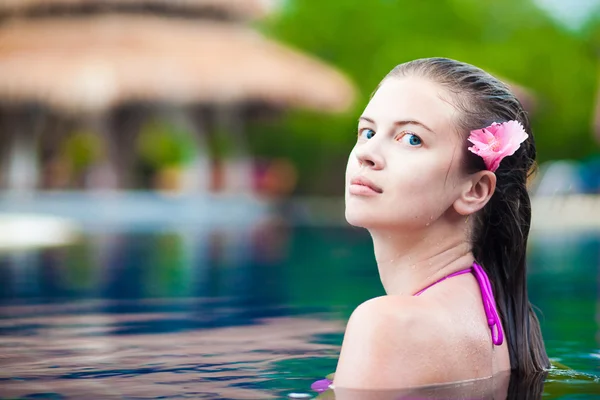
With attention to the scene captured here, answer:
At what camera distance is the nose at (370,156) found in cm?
226

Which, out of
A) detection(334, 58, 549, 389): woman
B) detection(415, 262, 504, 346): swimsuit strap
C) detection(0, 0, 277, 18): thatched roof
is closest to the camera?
→ detection(334, 58, 549, 389): woman

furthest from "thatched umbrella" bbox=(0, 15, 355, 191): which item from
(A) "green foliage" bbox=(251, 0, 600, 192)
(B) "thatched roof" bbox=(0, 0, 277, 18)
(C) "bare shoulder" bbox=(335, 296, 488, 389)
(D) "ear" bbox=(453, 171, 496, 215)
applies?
(C) "bare shoulder" bbox=(335, 296, 488, 389)

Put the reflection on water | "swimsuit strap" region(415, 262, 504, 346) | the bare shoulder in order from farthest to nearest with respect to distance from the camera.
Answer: the reflection on water
"swimsuit strap" region(415, 262, 504, 346)
the bare shoulder

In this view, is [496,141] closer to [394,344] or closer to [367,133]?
[367,133]

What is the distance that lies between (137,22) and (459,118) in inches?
689

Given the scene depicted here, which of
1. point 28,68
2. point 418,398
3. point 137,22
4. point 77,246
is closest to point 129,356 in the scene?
point 418,398

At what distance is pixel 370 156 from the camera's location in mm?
2264

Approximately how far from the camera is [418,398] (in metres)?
2.12

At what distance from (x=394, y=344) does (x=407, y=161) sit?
16.2 inches

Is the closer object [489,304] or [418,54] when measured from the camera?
[489,304]

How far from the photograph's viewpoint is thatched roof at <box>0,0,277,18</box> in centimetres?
1917

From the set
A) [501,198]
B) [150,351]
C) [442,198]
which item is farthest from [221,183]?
[442,198]

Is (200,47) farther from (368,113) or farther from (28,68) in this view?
(368,113)

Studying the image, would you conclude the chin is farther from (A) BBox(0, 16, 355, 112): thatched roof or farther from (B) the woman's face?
(A) BBox(0, 16, 355, 112): thatched roof
